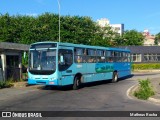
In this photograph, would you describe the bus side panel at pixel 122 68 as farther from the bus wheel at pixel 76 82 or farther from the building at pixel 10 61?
the building at pixel 10 61

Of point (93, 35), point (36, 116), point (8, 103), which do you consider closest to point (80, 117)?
point (36, 116)

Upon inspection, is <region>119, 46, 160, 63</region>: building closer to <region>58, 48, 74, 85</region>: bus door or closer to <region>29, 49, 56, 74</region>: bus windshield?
<region>58, 48, 74, 85</region>: bus door

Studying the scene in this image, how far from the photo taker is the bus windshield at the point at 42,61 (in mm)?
21094

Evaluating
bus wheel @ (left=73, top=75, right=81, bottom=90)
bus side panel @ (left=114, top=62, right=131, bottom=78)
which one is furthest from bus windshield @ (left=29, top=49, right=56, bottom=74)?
bus side panel @ (left=114, top=62, right=131, bottom=78)

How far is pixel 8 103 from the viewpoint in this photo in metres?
15.6

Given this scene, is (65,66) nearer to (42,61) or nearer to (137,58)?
(42,61)

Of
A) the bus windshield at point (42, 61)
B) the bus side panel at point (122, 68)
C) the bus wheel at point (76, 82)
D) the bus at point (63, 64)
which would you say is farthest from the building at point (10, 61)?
the bus side panel at point (122, 68)

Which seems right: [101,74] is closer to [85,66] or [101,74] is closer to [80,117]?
[85,66]

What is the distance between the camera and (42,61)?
69.9ft

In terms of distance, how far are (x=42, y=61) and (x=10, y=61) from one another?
7305 mm

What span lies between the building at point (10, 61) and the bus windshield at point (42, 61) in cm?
466

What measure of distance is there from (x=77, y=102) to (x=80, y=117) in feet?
13.9

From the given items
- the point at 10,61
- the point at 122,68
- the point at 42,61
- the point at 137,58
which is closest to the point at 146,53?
the point at 137,58

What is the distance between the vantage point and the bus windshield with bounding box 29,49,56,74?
2109cm
